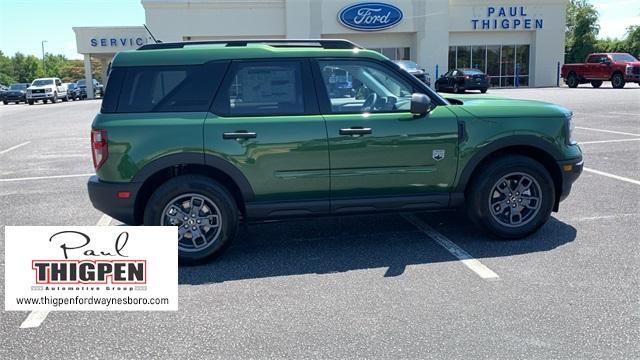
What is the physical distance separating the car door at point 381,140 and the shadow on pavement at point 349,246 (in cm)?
46

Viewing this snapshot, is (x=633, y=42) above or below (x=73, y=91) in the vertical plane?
above

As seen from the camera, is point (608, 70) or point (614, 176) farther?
point (608, 70)

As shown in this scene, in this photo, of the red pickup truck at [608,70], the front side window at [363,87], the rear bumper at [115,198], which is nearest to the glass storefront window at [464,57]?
the red pickup truck at [608,70]

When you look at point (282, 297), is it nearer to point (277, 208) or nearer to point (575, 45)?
point (277, 208)

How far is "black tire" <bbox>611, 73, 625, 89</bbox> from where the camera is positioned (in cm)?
3097

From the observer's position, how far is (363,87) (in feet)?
16.3

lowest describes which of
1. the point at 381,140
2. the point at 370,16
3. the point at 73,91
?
the point at 381,140

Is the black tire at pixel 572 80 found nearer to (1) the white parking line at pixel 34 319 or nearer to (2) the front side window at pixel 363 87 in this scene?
(2) the front side window at pixel 363 87

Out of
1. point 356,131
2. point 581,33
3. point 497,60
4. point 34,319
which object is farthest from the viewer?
point 581,33

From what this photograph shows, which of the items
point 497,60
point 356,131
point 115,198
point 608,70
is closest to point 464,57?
point 497,60

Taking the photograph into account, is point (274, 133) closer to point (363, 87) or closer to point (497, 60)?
point (363, 87)

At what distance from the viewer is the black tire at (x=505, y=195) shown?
510 centimetres

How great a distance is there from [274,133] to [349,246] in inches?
52.9

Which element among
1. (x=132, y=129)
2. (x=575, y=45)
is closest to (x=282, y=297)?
(x=132, y=129)
